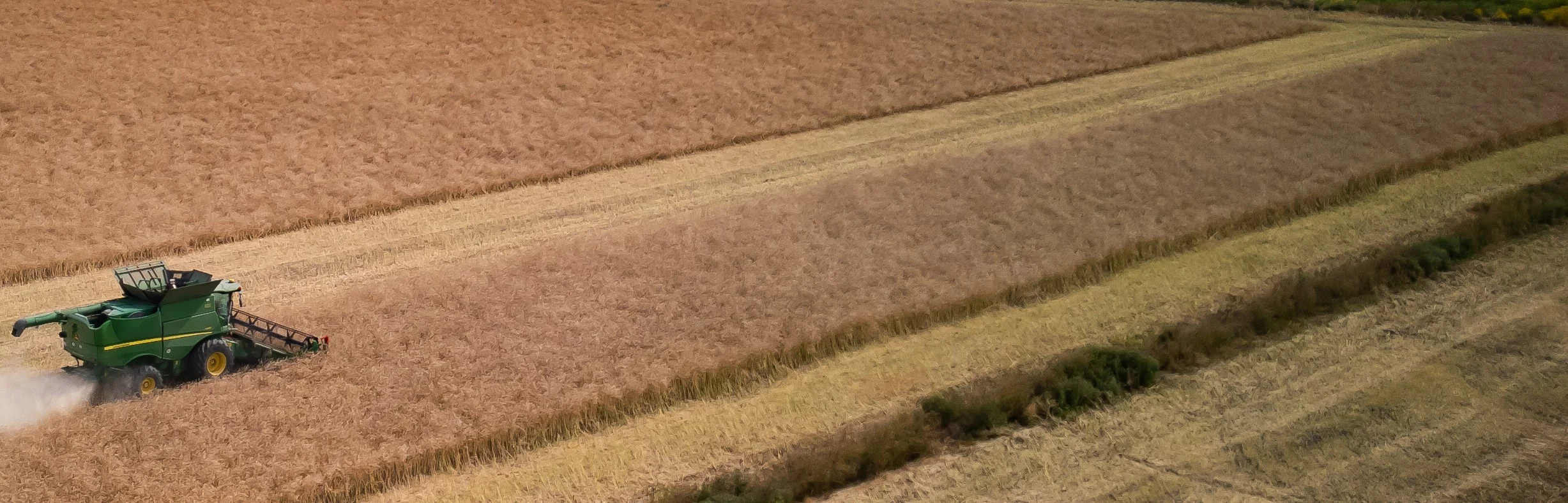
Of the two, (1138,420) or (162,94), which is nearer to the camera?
(1138,420)

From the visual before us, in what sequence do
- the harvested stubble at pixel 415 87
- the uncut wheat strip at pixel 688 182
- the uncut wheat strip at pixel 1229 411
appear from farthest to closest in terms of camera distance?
the harvested stubble at pixel 415 87 < the uncut wheat strip at pixel 688 182 < the uncut wheat strip at pixel 1229 411

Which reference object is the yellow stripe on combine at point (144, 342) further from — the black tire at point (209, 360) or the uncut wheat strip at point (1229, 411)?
the uncut wheat strip at point (1229, 411)

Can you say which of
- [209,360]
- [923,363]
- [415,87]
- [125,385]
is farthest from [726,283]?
[415,87]

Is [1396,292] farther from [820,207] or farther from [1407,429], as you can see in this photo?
[820,207]

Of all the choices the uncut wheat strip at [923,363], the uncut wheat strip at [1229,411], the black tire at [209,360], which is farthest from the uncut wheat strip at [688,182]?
the uncut wheat strip at [1229,411]

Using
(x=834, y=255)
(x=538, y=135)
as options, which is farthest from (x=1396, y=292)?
(x=538, y=135)

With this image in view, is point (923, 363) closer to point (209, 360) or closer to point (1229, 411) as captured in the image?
point (1229, 411)
